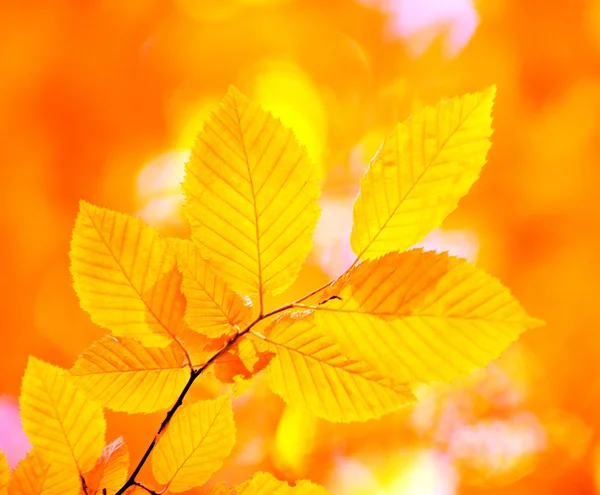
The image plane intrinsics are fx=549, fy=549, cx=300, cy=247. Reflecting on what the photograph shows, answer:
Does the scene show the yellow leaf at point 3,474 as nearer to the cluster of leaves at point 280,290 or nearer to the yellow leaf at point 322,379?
the cluster of leaves at point 280,290

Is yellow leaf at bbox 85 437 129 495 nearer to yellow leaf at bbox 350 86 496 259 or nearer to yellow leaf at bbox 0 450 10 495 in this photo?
yellow leaf at bbox 0 450 10 495

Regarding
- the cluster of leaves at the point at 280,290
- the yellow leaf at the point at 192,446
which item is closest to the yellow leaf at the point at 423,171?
the cluster of leaves at the point at 280,290

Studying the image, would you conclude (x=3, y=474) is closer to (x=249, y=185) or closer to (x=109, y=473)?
(x=109, y=473)

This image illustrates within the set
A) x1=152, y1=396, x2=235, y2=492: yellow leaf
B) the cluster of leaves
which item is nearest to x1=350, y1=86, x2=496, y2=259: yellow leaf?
the cluster of leaves

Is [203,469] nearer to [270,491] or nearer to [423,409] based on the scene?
[270,491]

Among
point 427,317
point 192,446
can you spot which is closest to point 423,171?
point 427,317

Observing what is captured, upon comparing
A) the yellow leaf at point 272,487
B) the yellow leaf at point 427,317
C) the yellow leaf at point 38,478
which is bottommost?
the yellow leaf at point 272,487
